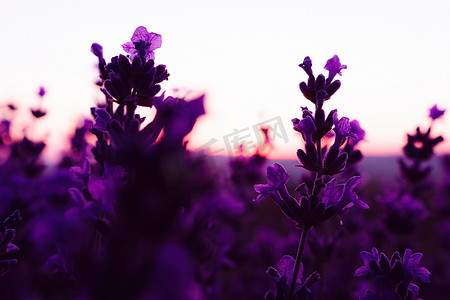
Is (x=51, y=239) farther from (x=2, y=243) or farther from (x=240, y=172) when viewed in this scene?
(x=240, y=172)

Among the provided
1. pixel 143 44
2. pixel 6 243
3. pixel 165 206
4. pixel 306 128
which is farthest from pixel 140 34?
pixel 165 206

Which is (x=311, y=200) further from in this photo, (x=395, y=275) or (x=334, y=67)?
(x=334, y=67)

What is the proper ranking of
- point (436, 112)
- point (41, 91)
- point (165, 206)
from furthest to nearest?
point (41, 91), point (436, 112), point (165, 206)

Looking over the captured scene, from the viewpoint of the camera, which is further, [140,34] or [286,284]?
[140,34]

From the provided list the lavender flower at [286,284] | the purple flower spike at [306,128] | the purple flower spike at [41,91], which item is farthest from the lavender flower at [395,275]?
the purple flower spike at [41,91]

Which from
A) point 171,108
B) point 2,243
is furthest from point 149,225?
point 2,243

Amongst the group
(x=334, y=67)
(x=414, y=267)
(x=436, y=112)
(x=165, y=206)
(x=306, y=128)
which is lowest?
(x=436, y=112)

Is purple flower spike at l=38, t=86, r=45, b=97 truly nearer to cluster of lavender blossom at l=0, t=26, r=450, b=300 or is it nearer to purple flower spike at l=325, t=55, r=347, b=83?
cluster of lavender blossom at l=0, t=26, r=450, b=300

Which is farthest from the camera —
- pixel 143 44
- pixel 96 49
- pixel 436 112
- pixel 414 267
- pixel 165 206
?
pixel 436 112
